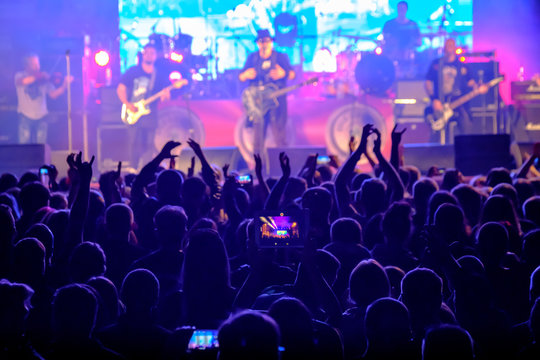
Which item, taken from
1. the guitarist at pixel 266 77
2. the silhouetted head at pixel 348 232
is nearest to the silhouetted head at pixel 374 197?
the silhouetted head at pixel 348 232

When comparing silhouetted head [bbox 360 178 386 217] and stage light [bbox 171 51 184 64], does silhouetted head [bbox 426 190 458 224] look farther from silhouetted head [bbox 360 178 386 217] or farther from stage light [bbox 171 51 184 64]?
stage light [bbox 171 51 184 64]

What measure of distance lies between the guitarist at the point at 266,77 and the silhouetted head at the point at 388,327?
7.79 m

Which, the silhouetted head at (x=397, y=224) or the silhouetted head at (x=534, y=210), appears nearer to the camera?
the silhouetted head at (x=397, y=224)

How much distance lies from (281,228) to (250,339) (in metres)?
0.91

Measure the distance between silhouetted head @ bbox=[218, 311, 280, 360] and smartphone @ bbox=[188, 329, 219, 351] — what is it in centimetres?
29

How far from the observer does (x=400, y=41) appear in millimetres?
12789

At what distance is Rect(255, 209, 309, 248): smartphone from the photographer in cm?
306

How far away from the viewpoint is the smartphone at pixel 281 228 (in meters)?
3.06

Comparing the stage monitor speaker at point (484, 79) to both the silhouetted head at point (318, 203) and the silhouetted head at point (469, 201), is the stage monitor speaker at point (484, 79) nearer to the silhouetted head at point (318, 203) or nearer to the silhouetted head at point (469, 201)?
the silhouetted head at point (469, 201)

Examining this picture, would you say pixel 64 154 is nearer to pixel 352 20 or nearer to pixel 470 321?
pixel 352 20

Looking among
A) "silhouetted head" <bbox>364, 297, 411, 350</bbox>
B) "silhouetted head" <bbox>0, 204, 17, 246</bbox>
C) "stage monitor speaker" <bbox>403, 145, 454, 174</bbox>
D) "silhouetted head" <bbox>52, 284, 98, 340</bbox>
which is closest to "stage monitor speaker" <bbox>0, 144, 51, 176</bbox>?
"stage monitor speaker" <bbox>403, 145, 454, 174</bbox>

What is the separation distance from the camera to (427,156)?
907 cm

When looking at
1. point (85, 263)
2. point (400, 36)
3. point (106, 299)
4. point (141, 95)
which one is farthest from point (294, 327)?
point (400, 36)

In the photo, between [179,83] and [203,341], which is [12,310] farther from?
[179,83]
